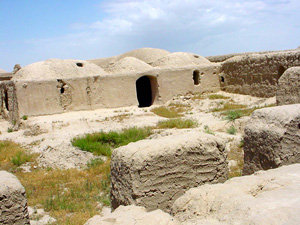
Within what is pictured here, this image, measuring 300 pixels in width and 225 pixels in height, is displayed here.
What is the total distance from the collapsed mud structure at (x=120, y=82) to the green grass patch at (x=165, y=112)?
1.23 metres

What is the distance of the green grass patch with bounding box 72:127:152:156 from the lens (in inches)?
344

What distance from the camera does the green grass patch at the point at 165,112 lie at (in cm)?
1370

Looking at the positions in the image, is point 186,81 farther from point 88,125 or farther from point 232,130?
point 232,130

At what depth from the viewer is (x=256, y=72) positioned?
48.8 feet

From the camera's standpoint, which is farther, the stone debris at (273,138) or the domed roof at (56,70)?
the domed roof at (56,70)

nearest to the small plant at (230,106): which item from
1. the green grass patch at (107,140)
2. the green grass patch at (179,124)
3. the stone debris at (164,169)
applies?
the green grass patch at (179,124)

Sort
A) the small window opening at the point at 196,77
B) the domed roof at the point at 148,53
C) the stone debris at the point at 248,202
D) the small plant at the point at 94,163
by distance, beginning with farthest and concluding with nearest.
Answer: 1. the domed roof at the point at 148,53
2. the small window opening at the point at 196,77
3. the small plant at the point at 94,163
4. the stone debris at the point at 248,202

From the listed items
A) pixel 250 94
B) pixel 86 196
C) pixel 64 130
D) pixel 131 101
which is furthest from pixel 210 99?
pixel 86 196

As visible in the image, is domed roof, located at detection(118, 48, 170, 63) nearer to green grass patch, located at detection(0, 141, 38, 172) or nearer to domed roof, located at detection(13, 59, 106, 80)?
domed roof, located at detection(13, 59, 106, 80)

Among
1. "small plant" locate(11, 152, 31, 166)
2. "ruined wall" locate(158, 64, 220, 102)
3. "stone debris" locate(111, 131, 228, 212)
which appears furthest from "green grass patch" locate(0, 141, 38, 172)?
"ruined wall" locate(158, 64, 220, 102)

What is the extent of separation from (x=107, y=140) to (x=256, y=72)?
8600 mm

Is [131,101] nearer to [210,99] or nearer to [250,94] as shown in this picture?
[210,99]

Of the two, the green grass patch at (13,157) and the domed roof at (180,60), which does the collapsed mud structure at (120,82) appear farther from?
the green grass patch at (13,157)

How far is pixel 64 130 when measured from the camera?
1198 cm
